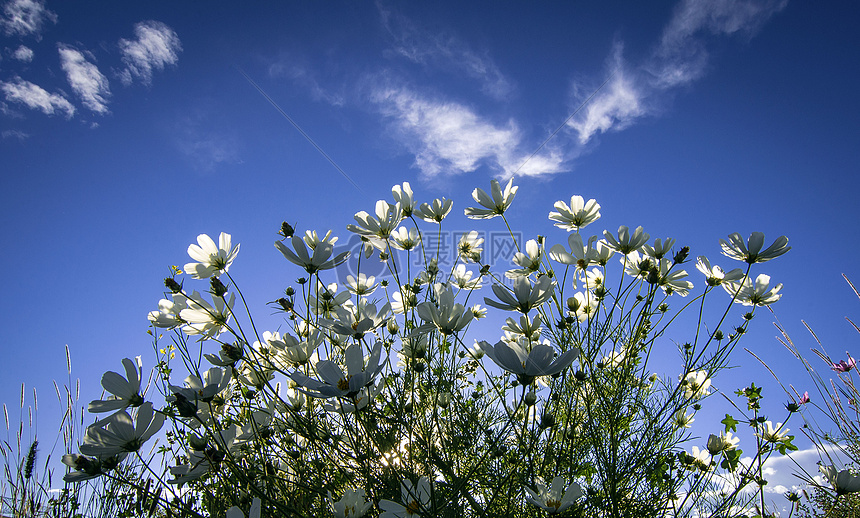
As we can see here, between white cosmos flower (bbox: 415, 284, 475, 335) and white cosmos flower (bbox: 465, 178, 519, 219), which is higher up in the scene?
white cosmos flower (bbox: 465, 178, 519, 219)

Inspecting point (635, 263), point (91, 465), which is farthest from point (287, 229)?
point (635, 263)

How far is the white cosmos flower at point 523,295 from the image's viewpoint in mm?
1045

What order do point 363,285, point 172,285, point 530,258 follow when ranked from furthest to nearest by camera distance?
point 363,285, point 530,258, point 172,285

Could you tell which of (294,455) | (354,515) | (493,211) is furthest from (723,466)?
(294,455)

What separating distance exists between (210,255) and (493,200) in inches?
40.3

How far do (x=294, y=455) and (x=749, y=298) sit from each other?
165 centimetres

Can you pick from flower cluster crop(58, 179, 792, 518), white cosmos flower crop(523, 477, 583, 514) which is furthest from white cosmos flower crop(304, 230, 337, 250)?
white cosmos flower crop(523, 477, 583, 514)

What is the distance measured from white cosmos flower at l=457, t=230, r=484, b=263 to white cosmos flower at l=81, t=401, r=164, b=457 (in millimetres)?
1151

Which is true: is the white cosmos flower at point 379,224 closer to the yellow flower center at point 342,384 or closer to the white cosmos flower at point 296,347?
the white cosmos flower at point 296,347

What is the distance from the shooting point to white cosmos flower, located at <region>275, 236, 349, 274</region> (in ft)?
3.89

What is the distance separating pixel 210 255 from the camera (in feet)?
4.55

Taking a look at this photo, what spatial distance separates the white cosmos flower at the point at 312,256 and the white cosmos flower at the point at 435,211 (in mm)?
468

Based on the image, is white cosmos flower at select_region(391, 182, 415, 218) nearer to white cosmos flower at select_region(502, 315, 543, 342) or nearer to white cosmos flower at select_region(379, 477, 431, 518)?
white cosmos flower at select_region(502, 315, 543, 342)

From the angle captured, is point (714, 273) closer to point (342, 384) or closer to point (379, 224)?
point (379, 224)
